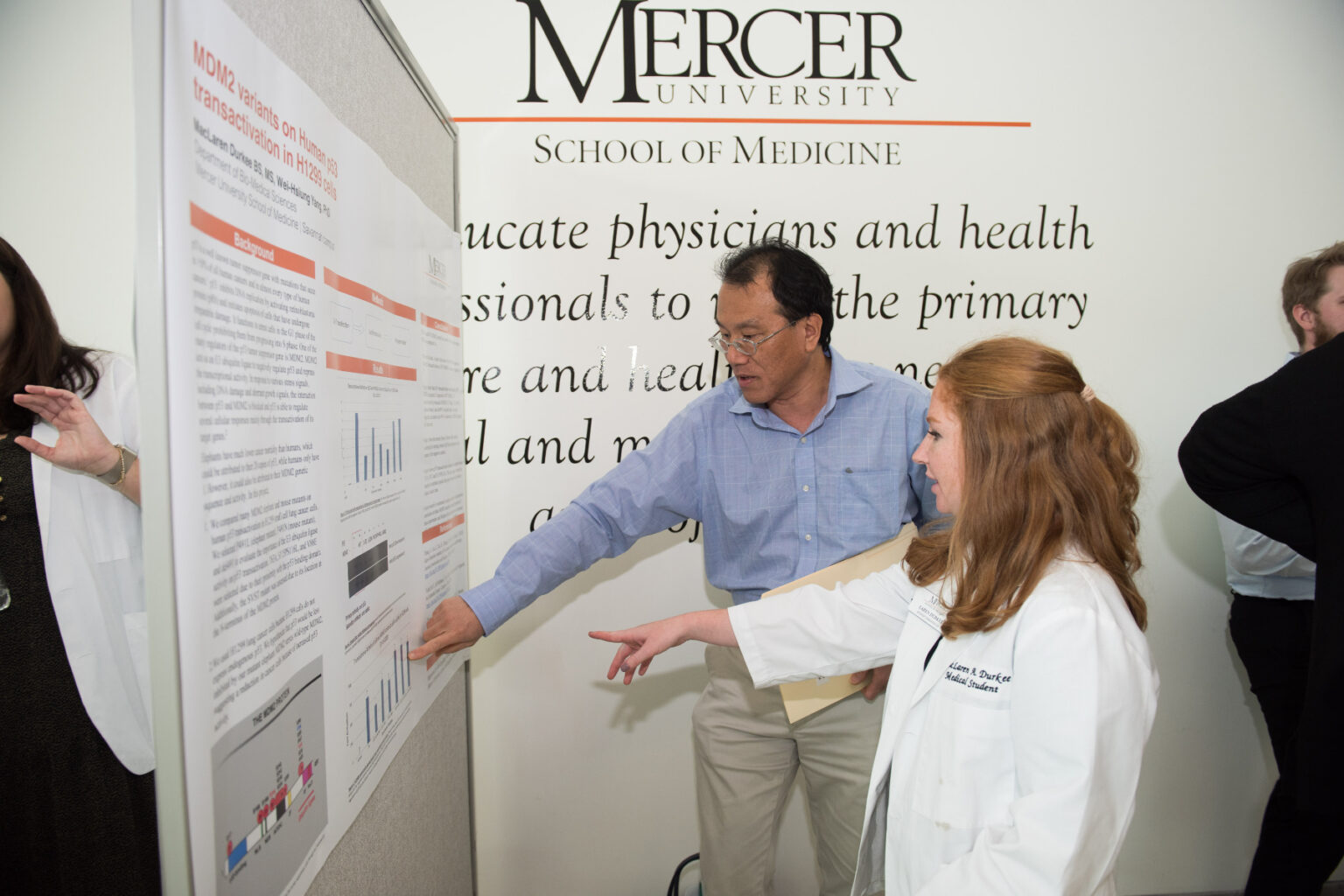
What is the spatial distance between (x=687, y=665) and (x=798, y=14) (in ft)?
6.65

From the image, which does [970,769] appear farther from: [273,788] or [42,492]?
[42,492]

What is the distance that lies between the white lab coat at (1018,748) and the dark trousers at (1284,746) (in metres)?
1.36

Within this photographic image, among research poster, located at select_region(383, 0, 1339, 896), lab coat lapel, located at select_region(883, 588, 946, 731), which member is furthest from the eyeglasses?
lab coat lapel, located at select_region(883, 588, 946, 731)

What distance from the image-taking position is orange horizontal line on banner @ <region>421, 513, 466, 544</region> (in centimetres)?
166

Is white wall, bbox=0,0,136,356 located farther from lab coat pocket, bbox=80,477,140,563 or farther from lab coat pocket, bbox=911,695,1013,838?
lab coat pocket, bbox=911,695,1013,838

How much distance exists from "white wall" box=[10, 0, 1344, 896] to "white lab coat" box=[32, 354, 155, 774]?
3.04 ft

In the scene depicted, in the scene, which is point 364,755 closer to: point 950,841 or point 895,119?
point 950,841

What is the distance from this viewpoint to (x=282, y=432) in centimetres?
98

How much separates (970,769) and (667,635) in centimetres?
66

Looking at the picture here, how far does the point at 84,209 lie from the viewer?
5.98 ft

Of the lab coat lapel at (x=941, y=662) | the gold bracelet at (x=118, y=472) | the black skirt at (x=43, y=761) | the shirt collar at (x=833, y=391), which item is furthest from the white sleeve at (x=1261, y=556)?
the black skirt at (x=43, y=761)

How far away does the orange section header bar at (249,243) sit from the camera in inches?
31.6

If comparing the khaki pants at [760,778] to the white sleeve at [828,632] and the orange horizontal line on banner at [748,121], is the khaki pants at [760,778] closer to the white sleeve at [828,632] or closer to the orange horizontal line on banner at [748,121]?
the white sleeve at [828,632]

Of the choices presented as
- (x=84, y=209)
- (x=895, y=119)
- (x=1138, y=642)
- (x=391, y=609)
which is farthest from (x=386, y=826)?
(x=895, y=119)
